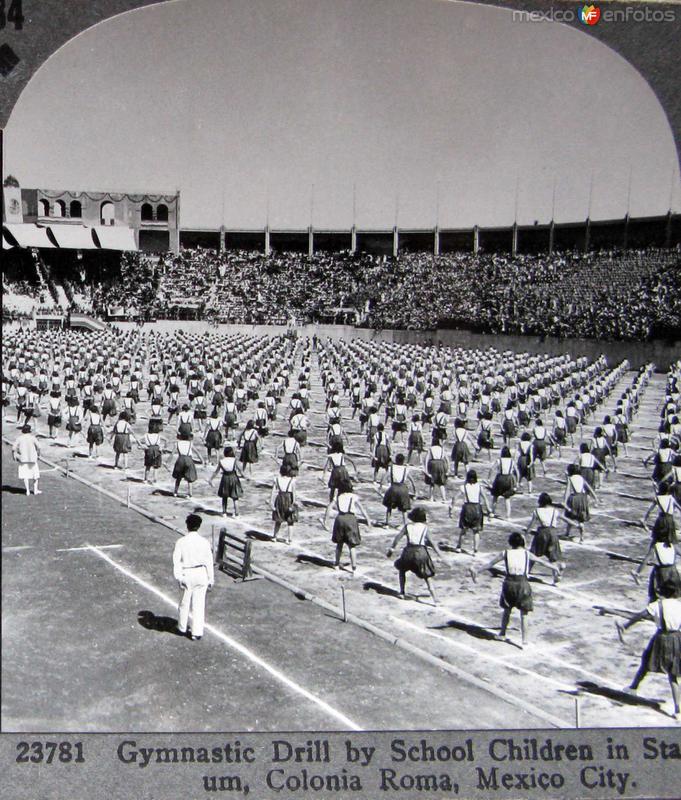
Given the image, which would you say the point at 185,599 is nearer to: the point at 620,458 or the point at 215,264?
the point at 620,458

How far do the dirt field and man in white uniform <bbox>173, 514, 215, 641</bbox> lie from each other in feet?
0.65

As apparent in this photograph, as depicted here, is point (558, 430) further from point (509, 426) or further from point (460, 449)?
point (460, 449)

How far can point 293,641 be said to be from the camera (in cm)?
877

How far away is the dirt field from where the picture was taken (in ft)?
24.1

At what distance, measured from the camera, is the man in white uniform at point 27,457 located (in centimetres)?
1405

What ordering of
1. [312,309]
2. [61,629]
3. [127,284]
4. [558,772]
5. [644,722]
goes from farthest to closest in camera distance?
1. [312,309]
2. [127,284]
3. [61,629]
4. [644,722]
5. [558,772]

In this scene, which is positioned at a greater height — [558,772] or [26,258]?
[26,258]

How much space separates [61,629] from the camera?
834 cm

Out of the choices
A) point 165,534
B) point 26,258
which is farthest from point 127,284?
point 165,534

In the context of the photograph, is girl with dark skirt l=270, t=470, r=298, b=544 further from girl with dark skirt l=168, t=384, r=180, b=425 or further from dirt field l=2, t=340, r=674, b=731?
girl with dark skirt l=168, t=384, r=180, b=425

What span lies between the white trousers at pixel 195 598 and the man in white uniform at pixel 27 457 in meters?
6.44

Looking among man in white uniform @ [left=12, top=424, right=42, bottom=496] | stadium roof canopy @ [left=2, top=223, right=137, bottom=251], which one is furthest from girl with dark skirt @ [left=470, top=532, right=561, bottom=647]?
man in white uniform @ [left=12, top=424, right=42, bottom=496]

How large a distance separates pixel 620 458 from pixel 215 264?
45078 millimetres

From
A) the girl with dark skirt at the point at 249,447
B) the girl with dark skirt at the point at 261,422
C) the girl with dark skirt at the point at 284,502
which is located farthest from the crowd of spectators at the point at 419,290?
the girl with dark skirt at the point at 284,502
